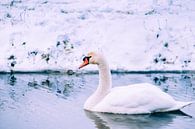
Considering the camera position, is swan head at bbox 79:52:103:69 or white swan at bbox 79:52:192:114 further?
swan head at bbox 79:52:103:69

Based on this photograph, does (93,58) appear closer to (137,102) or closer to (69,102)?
(69,102)

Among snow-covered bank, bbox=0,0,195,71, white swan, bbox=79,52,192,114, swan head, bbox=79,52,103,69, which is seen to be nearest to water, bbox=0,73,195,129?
white swan, bbox=79,52,192,114

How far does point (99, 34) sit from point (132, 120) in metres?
8.95

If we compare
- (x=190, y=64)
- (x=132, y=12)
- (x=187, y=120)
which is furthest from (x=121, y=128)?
(x=132, y=12)

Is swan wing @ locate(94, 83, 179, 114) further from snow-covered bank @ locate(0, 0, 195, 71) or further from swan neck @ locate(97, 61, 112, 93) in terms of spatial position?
snow-covered bank @ locate(0, 0, 195, 71)

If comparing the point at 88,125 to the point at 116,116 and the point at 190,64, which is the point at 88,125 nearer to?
the point at 116,116

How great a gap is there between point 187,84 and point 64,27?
689 centimetres

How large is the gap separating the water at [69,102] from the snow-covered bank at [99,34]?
162 cm

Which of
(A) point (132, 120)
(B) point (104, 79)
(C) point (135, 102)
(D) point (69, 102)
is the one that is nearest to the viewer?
(A) point (132, 120)

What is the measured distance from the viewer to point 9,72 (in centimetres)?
1617

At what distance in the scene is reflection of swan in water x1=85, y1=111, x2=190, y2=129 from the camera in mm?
10078

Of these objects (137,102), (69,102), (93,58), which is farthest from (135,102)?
(69,102)

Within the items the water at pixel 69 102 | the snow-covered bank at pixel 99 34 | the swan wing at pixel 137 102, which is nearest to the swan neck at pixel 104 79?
the swan wing at pixel 137 102

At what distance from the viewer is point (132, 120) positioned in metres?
10.6
